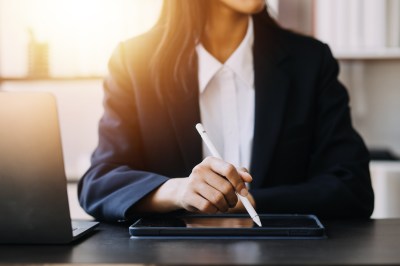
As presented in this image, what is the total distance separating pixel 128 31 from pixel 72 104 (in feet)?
1.78

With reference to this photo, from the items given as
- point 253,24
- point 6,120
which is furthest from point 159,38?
point 6,120

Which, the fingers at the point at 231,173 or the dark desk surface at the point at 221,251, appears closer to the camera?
the dark desk surface at the point at 221,251

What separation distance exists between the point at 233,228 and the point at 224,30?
3.35ft

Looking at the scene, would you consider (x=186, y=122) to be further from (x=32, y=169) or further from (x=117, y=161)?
(x=32, y=169)

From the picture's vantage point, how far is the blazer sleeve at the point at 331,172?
134 centimetres

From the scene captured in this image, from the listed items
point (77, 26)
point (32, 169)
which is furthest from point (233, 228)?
point (77, 26)

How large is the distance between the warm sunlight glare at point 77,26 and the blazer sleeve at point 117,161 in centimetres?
132

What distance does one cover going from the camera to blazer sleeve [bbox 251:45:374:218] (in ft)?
Result: 4.38

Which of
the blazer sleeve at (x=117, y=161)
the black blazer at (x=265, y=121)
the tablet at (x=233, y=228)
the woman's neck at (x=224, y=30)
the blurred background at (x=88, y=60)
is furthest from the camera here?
the blurred background at (x=88, y=60)

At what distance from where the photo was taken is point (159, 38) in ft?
5.87

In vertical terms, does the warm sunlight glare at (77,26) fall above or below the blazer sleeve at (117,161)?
above

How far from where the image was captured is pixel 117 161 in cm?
153

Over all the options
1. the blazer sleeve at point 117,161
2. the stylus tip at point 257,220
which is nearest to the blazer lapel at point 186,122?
the blazer sleeve at point 117,161

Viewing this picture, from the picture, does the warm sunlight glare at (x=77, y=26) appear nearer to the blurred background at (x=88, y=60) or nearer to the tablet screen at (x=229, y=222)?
the blurred background at (x=88, y=60)
